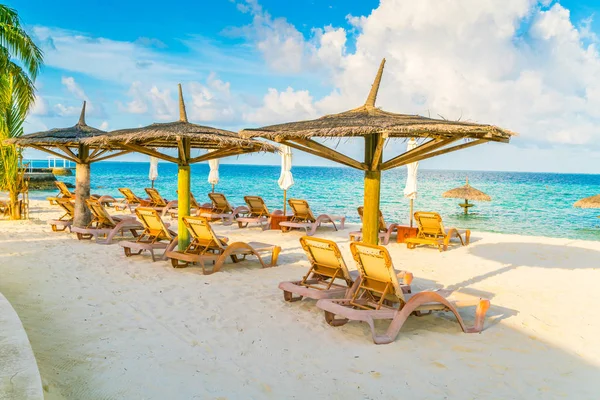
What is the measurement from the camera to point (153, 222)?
823cm

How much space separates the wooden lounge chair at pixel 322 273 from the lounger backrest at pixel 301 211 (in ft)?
20.6

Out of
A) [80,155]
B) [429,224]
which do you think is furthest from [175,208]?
[429,224]

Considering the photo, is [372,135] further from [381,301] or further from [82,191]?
[82,191]

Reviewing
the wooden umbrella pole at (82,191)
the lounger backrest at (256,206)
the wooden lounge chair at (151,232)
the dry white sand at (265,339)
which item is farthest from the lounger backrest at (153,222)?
the lounger backrest at (256,206)

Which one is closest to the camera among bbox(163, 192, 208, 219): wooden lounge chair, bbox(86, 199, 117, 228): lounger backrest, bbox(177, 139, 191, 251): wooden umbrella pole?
bbox(177, 139, 191, 251): wooden umbrella pole

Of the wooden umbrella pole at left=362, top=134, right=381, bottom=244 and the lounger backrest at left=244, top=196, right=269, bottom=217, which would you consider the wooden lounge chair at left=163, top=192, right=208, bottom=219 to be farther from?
the wooden umbrella pole at left=362, top=134, right=381, bottom=244

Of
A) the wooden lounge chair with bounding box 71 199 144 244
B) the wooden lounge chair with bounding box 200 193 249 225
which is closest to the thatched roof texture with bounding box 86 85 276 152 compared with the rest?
the wooden lounge chair with bounding box 71 199 144 244

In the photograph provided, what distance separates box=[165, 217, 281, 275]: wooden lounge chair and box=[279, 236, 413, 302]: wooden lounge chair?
5.96ft

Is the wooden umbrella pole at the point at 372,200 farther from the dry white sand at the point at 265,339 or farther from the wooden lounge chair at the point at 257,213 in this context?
the wooden lounge chair at the point at 257,213

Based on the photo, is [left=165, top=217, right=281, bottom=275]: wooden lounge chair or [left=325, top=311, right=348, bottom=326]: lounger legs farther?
[left=165, top=217, right=281, bottom=275]: wooden lounge chair

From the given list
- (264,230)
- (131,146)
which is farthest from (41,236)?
(264,230)

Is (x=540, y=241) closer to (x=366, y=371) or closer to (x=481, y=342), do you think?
(x=481, y=342)

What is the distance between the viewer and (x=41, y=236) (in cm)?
1045

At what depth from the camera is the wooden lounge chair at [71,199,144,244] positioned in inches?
375
